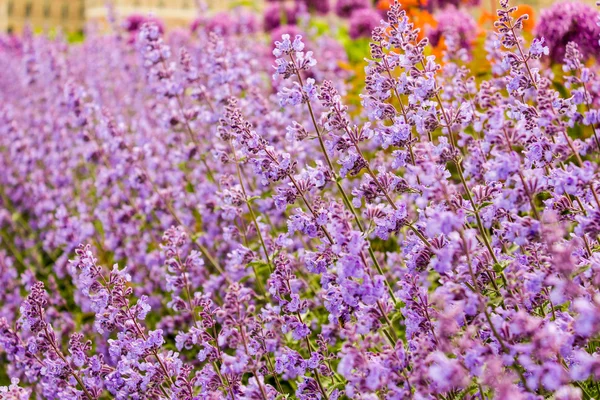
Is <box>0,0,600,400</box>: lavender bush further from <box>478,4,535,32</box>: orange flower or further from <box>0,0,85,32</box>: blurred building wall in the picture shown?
<box>0,0,85,32</box>: blurred building wall

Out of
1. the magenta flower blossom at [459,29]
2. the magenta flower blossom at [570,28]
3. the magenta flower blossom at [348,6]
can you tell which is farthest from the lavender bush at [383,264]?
the magenta flower blossom at [348,6]

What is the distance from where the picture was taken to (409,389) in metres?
1.93

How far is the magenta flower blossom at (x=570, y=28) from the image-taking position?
14.1 ft

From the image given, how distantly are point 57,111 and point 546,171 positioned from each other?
5.67 meters

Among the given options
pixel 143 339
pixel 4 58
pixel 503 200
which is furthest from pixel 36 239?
pixel 4 58

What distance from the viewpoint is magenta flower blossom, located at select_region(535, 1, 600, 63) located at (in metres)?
4.31

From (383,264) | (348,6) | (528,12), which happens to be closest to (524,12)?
(528,12)

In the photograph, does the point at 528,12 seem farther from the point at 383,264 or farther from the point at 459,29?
the point at 383,264

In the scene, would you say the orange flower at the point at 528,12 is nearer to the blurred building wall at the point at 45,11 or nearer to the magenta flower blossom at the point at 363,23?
the magenta flower blossom at the point at 363,23

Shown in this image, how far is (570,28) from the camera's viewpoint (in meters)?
4.50

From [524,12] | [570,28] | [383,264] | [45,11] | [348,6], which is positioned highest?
[45,11]

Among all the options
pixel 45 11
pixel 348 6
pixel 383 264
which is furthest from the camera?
pixel 45 11

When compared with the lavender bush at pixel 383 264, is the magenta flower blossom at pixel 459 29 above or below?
above

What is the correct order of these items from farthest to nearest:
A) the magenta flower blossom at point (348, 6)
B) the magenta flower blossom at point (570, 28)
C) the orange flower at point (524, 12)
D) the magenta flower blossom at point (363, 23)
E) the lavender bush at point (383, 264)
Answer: the magenta flower blossom at point (348, 6) → the magenta flower blossom at point (363, 23) → the orange flower at point (524, 12) → the magenta flower blossom at point (570, 28) → the lavender bush at point (383, 264)
